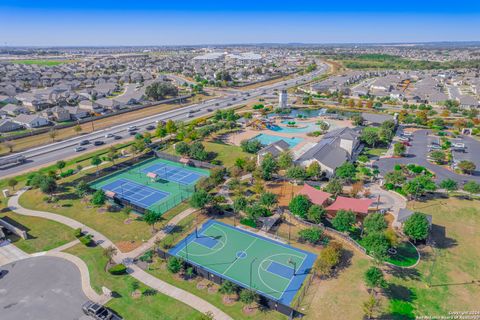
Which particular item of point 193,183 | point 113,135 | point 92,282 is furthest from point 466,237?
point 113,135

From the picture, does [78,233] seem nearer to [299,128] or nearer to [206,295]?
[206,295]

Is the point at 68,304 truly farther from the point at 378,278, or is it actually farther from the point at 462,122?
the point at 462,122

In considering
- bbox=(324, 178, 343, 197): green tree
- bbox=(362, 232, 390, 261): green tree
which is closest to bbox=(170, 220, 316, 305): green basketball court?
bbox=(362, 232, 390, 261): green tree

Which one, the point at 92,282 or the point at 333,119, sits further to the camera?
the point at 333,119

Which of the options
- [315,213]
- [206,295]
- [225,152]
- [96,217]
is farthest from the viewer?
[225,152]

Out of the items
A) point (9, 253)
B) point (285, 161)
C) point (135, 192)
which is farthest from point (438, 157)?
point (9, 253)

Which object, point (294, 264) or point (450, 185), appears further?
point (450, 185)

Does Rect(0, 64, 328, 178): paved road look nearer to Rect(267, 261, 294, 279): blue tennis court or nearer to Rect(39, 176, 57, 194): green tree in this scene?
Rect(39, 176, 57, 194): green tree
